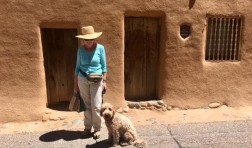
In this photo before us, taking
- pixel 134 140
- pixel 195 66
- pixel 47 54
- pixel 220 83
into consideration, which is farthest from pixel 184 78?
pixel 47 54

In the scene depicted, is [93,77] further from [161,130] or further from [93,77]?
[161,130]

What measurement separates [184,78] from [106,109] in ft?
8.63

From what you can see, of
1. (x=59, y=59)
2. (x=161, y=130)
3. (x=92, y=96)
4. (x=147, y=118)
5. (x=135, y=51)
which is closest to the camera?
(x=92, y=96)

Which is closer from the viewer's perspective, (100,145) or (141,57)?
(100,145)

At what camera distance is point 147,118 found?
680cm

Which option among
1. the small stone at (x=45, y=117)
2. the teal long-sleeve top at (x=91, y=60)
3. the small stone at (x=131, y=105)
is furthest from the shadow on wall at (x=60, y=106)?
the teal long-sleeve top at (x=91, y=60)

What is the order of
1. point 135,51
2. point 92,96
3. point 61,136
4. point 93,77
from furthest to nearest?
point 135,51, point 61,136, point 92,96, point 93,77

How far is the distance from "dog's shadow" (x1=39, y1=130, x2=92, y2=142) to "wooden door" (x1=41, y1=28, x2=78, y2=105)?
1.32 m

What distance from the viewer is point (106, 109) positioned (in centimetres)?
504

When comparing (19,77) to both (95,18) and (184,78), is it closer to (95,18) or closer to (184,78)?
(95,18)

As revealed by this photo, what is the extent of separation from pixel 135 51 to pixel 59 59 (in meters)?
1.75

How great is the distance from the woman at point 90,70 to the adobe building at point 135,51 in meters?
1.24

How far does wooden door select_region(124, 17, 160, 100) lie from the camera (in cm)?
698

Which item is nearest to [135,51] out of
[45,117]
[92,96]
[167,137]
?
[92,96]
